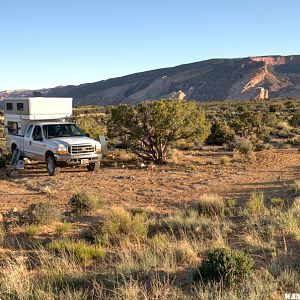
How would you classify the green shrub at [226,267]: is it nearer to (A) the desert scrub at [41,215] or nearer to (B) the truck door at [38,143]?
(A) the desert scrub at [41,215]

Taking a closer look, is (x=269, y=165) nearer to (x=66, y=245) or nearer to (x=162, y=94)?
(x=66, y=245)

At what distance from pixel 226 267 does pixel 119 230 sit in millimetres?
3183

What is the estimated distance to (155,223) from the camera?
9188mm

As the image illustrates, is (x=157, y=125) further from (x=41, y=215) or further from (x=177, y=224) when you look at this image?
(x=177, y=224)

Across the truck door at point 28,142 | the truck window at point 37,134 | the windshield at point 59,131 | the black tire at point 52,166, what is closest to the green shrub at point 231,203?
the black tire at point 52,166

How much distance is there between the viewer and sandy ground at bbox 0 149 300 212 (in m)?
12.1

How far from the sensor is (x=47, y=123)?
55.4 ft

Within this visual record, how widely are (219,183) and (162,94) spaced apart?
483ft

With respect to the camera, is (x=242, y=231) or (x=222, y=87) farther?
(x=222, y=87)

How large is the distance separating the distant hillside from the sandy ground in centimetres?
11262

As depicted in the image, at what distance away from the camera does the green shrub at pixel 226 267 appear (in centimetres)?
581

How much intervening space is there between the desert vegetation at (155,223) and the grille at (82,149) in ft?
3.04

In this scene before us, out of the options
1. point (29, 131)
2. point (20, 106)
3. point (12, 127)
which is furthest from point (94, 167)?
point (12, 127)

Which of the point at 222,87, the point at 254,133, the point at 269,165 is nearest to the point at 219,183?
the point at 269,165
